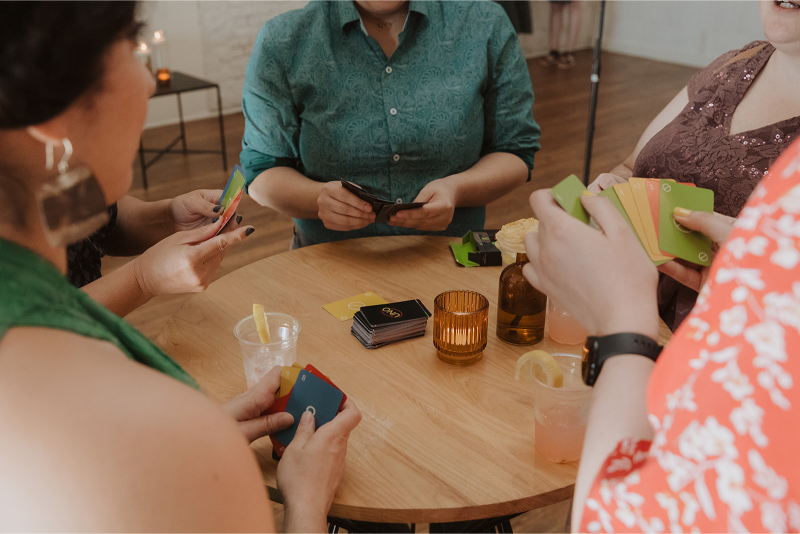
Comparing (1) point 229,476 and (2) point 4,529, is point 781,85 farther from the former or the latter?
(2) point 4,529

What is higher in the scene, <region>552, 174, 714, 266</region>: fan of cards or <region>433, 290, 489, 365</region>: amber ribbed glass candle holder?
<region>552, 174, 714, 266</region>: fan of cards

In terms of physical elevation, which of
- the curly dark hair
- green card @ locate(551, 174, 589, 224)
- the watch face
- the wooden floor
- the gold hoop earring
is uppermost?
the curly dark hair

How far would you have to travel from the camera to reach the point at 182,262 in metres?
1.39

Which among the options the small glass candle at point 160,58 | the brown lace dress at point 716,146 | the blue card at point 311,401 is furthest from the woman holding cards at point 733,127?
the small glass candle at point 160,58

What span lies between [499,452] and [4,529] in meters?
0.75

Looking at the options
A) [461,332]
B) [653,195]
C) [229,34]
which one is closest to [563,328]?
[461,332]

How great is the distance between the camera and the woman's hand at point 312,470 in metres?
0.93

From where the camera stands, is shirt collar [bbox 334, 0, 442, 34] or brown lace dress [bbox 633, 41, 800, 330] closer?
brown lace dress [bbox 633, 41, 800, 330]

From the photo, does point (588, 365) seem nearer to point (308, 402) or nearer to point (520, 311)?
point (308, 402)

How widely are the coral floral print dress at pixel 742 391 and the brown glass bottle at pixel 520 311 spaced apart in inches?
31.5

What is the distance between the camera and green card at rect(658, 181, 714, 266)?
3.80ft

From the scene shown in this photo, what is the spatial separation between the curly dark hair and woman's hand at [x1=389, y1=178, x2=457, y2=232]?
3.81ft

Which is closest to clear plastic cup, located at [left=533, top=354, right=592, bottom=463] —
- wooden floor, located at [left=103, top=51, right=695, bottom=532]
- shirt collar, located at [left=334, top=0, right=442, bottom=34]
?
wooden floor, located at [left=103, top=51, right=695, bottom=532]

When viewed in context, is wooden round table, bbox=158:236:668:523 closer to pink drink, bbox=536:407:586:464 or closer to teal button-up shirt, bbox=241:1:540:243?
pink drink, bbox=536:407:586:464
